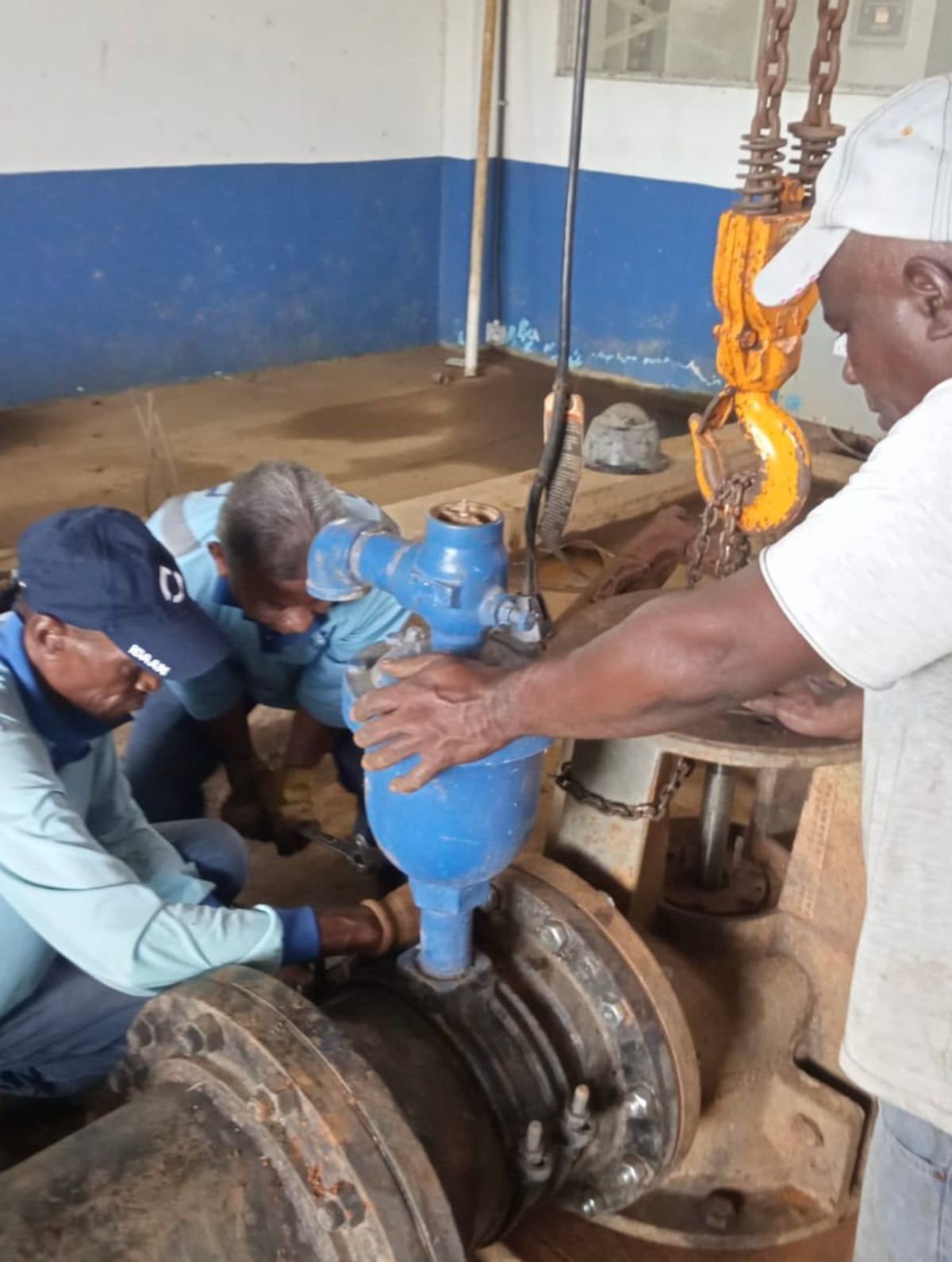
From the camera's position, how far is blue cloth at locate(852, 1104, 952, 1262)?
3.76 ft

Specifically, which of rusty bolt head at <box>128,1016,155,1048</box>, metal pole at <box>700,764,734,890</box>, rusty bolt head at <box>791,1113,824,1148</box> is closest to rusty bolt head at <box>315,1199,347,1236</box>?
rusty bolt head at <box>128,1016,155,1048</box>

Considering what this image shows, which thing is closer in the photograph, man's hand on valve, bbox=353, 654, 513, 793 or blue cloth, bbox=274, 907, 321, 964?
man's hand on valve, bbox=353, 654, 513, 793

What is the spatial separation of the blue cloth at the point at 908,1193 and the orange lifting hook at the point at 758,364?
2.70ft

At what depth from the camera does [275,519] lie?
Answer: 82.0 inches

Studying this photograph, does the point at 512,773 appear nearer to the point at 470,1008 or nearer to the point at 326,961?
the point at 470,1008

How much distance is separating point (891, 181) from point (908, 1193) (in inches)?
37.7

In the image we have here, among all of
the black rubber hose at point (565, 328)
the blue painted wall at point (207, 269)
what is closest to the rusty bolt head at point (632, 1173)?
the black rubber hose at point (565, 328)

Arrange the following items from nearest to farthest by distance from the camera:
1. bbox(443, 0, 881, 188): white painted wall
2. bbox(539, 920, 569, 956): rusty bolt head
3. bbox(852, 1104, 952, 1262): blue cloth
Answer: bbox(852, 1104, 952, 1262): blue cloth < bbox(539, 920, 569, 956): rusty bolt head < bbox(443, 0, 881, 188): white painted wall

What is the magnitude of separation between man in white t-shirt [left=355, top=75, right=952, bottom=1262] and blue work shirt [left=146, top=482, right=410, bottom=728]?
3.69ft

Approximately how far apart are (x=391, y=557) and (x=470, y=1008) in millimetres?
594

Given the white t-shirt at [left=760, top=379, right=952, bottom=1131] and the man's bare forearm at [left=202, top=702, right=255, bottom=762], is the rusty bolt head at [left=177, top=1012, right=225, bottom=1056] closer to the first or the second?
the white t-shirt at [left=760, top=379, right=952, bottom=1131]

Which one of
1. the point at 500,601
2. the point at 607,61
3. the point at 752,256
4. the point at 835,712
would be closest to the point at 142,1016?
the point at 500,601

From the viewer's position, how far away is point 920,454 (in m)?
0.91

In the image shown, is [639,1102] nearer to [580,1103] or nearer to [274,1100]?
[580,1103]
